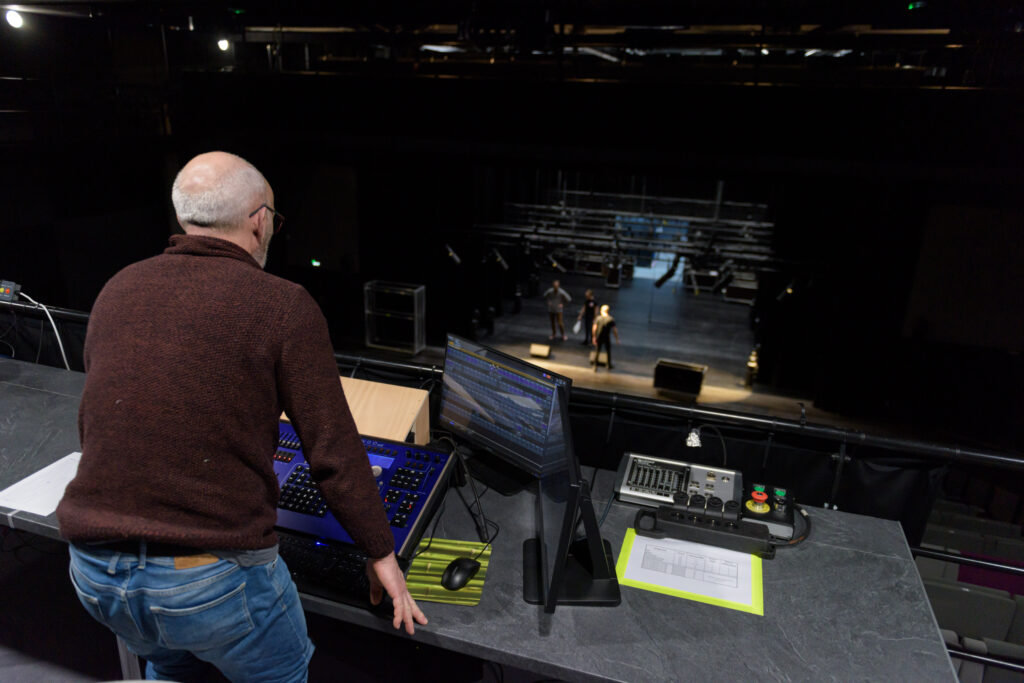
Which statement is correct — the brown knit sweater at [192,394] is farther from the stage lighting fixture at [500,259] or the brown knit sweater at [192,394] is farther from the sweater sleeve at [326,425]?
the stage lighting fixture at [500,259]

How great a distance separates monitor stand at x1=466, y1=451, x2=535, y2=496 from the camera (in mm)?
1915

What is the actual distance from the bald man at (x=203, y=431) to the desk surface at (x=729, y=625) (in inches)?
13.5

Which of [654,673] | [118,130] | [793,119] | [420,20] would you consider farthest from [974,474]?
[118,130]

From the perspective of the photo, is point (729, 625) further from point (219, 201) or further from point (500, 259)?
point (500, 259)

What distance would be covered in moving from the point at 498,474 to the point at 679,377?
20.9 ft

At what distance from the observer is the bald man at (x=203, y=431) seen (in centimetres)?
109

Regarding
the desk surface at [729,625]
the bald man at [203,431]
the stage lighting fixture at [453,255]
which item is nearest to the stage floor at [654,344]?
the stage lighting fixture at [453,255]

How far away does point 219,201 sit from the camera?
3.80ft

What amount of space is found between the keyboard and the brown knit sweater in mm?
351

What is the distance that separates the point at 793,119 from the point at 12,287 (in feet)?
20.5

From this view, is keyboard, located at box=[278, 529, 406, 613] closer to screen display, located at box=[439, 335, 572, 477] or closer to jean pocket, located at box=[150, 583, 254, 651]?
jean pocket, located at box=[150, 583, 254, 651]

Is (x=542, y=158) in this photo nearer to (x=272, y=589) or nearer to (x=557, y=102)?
(x=557, y=102)

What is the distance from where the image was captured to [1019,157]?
5.88 m

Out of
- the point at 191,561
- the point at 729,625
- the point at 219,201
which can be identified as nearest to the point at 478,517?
the point at 729,625
